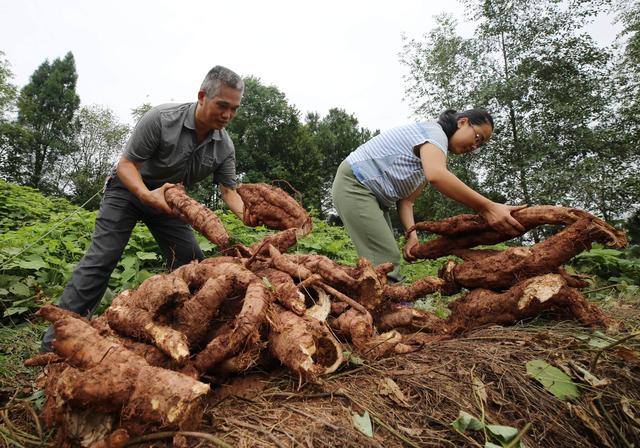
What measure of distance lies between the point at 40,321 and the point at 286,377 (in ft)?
10.2

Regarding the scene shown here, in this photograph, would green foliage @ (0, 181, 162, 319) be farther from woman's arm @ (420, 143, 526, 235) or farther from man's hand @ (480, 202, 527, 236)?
man's hand @ (480, 202, 527, 236)

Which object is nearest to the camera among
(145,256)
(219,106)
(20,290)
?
(219,106)

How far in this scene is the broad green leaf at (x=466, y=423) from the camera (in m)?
1.49

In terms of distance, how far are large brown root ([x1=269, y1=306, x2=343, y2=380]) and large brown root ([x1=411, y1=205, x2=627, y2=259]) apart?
1.30 metres

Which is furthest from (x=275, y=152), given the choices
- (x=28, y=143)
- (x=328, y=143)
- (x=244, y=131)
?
(x=28, y=143)

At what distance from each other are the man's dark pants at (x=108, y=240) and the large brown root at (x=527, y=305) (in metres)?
2.10

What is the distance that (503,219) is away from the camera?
8.21 feet

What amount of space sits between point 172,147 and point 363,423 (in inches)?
99.9

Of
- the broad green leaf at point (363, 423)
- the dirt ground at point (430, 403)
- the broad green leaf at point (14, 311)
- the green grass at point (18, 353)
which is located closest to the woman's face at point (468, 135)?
the dirt ground at point (430, 403)

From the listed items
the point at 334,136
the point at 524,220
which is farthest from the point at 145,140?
the point at 334,136

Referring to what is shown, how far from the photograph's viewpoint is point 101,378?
51.4 inches

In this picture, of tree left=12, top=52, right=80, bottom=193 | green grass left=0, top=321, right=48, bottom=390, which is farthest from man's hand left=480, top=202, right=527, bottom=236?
tree left=12, top=52, right=80, bottom=193

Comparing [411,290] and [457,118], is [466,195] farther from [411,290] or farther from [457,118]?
[457,118]

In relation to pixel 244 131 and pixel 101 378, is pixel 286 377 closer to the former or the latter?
pixel 101 378
